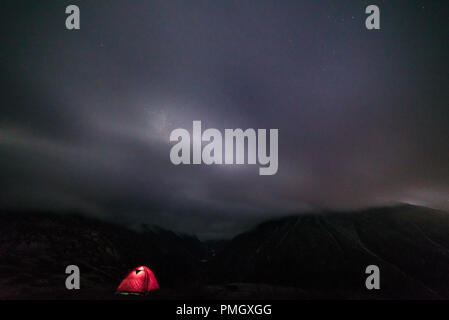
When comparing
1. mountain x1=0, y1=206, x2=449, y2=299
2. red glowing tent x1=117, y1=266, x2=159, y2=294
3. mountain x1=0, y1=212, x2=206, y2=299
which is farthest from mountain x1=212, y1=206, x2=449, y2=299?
red glowing tent x1=117, y1=266, x2=159, y2=294

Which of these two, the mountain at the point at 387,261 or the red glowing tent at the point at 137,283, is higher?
the red glowing tent at the point at 137,283

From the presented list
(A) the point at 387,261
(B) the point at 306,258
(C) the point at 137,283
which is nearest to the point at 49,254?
(C) the point at 137,283

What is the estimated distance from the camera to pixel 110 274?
102 metres

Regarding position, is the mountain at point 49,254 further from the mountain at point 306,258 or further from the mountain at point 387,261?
the mountain at point 387,261

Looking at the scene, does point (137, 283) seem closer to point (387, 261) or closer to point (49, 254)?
point (49, 254)

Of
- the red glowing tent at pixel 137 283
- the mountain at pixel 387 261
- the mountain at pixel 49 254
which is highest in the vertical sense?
the red glowing tent at pixel 137 283

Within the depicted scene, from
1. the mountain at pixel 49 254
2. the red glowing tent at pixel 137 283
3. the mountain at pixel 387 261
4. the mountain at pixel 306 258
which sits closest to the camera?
the red glowing tent at pixel 137 283

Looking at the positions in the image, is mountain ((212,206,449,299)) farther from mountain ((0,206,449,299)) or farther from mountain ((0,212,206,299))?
mountain ((0,212,206,299))

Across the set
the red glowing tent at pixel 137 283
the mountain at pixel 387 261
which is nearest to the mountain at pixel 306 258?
the mountain at pixel 387 261
